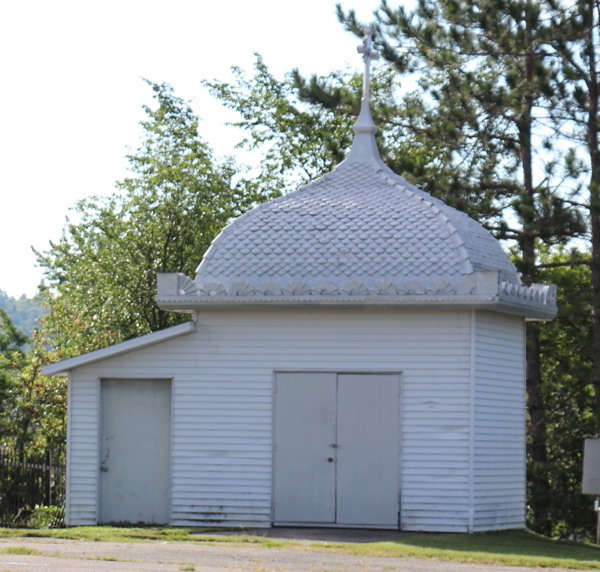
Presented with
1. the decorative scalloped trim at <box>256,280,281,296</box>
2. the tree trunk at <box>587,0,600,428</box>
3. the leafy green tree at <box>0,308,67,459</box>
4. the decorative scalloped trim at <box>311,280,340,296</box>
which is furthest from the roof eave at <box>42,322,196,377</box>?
the tree trunk at <box>587,0,600,428</box>

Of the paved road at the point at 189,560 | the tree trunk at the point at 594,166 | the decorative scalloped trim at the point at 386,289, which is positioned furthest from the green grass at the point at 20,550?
the tree trunk at the point at 594,166

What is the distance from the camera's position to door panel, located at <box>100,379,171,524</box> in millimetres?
17109

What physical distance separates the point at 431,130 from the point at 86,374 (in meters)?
13.4

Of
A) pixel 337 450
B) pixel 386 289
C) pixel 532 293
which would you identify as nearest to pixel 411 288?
pixel 386 289

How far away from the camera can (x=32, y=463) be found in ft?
74.8

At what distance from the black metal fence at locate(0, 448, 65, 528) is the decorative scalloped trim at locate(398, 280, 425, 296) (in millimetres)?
9297

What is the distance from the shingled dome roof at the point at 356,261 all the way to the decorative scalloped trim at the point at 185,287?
0.05ft

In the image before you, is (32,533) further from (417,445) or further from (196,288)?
(417,445)

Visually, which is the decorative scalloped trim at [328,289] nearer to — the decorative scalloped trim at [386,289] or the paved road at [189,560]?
the decorative scalloped trim at [386,289]

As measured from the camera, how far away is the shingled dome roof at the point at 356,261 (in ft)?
53.1

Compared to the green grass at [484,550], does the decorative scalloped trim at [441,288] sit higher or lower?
higher

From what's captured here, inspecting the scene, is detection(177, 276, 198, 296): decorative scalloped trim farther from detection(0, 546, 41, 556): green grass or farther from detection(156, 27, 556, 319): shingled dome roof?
detection(0, 546, 41, 556): green grass

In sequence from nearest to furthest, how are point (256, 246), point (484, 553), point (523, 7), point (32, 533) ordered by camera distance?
point (484, 553)
point (32, 533)
point (256, 246)
point (523, 7)

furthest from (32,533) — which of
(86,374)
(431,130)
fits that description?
(431,130)
